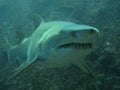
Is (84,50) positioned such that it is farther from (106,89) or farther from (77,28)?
(106,89)

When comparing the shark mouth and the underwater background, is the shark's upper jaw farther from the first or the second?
the underwater background

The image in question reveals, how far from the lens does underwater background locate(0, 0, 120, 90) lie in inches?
213

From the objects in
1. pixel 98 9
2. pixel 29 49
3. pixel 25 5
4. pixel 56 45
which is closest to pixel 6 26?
pixel 25 5

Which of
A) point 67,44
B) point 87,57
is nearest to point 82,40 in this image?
point 67,44

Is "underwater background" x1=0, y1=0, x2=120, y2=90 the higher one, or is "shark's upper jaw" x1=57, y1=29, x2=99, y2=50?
"shark's upper jaw" x1=57, y1=29, x2=99, y2=50

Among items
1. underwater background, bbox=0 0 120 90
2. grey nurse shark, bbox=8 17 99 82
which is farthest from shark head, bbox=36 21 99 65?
underwater background, bbox=0 0 120 90

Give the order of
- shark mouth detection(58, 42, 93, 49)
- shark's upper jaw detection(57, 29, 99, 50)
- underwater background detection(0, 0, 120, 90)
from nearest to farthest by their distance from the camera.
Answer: shark's upper jaw detection(57, 29, 99, 50) → shark mouth detection(58, 42, 93, 49) → underwater background detection(0, 0, 120, 90)

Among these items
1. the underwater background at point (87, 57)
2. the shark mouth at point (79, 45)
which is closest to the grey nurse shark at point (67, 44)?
the shark mouth at point (79, 45)

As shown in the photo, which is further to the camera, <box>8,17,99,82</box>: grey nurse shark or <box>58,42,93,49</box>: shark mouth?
<box>58,42,93,49</box>: shark mouth

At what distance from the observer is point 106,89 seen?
16.6 feet

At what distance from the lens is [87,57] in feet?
20.7

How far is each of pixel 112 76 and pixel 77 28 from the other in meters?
2.95

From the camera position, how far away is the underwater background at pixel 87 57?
5.40m

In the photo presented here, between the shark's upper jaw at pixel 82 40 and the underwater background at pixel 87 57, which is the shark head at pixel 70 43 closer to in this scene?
the shark's upper jaw at pixel 82 40
